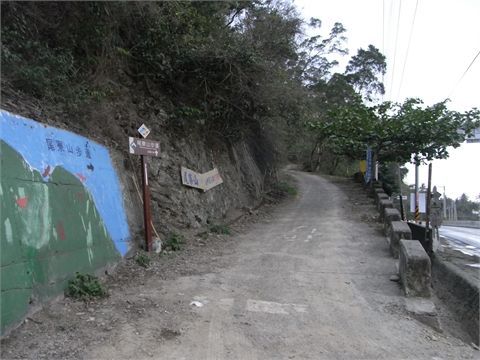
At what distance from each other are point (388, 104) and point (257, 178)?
7.16 m

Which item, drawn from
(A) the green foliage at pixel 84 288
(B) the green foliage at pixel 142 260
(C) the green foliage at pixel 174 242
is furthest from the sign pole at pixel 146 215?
(A) the green foliage at pixel 84 288

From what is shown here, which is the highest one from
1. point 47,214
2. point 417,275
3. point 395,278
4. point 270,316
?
point 47,214

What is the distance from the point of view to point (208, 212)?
1328 cm

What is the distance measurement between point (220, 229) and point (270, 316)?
6.65 meters

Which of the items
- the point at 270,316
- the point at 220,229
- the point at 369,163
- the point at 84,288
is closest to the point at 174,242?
the point at 220,229

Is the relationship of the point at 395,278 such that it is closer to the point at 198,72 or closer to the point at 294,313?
the point at 294,313

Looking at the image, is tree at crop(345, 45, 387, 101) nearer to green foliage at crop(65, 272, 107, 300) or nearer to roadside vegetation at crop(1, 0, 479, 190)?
roadside vegetation at crop(1, 0, 479, 190)

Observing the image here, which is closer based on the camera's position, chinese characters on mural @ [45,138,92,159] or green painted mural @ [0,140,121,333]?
green painted mural @ [0,140,121,333]

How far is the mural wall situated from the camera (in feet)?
16.2

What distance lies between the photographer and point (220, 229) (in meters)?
12.7

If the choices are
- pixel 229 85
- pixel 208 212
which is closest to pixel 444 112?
pixel 229 85

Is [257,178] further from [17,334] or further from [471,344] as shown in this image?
[17,334]

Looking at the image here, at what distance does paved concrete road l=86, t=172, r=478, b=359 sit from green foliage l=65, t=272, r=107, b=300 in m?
1.05

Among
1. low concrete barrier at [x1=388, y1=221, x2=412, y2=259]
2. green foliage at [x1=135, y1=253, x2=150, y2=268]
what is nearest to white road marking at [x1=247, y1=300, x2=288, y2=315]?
green foliage at [x1=135, y1=253, x2=150, y2=268]
